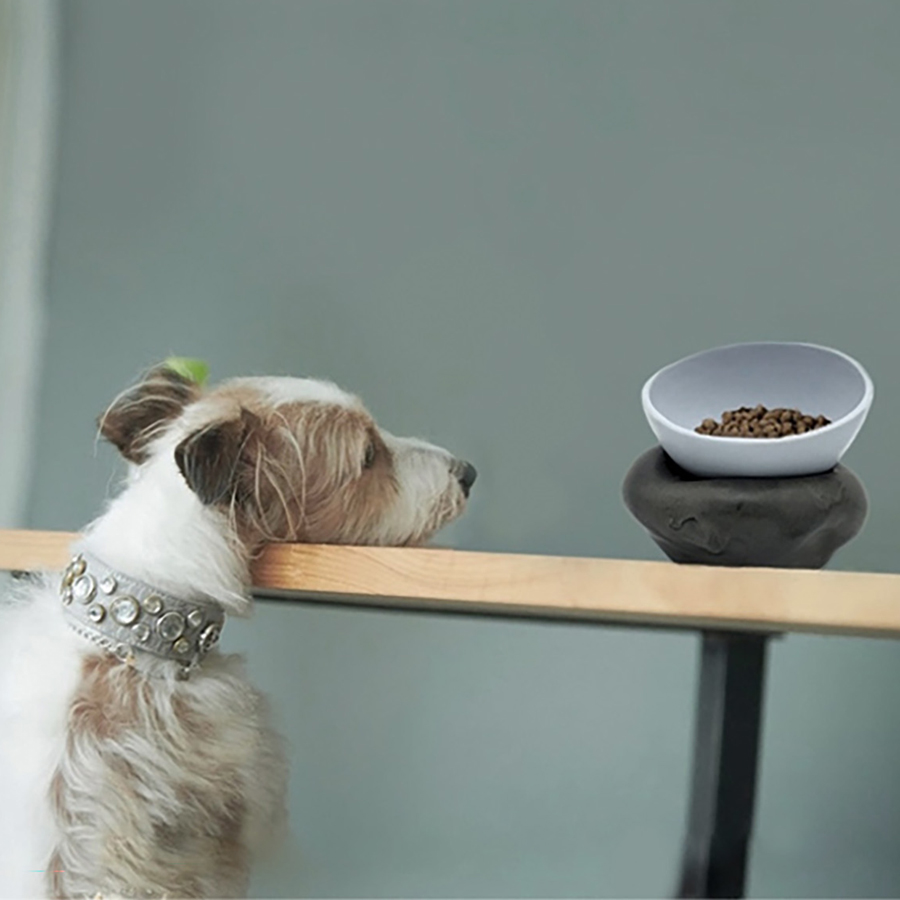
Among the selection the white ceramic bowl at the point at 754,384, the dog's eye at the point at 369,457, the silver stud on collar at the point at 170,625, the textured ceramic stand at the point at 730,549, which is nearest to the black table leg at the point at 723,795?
the textured ceramic stand at the point at 730,549

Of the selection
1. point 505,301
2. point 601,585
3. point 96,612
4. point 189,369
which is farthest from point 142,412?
point 505,301

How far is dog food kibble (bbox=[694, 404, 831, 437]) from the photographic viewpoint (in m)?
0.90

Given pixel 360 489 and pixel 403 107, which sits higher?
pixel 403 107

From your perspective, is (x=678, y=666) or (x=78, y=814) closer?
(x=78, y=814)

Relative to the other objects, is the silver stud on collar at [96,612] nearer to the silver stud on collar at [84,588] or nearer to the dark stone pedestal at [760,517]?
the silver stud on collar at [84,588]

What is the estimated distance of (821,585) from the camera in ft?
2.31

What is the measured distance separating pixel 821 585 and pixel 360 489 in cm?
43

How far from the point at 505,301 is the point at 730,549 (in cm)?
73

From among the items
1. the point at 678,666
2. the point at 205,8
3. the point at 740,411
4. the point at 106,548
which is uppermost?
the point at 205,8

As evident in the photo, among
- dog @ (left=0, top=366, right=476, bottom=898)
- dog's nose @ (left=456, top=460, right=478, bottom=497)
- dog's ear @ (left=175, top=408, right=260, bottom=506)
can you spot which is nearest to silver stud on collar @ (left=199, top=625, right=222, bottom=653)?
dog @ (left=0, top=366, right=476, bottom=898)

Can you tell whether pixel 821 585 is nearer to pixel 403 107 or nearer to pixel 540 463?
pixel 540 463

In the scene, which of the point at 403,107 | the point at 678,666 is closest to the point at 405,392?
the point at 403,107

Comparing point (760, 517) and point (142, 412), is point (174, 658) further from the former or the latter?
point (760, 517)

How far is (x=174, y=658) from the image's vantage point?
3.12 ft
